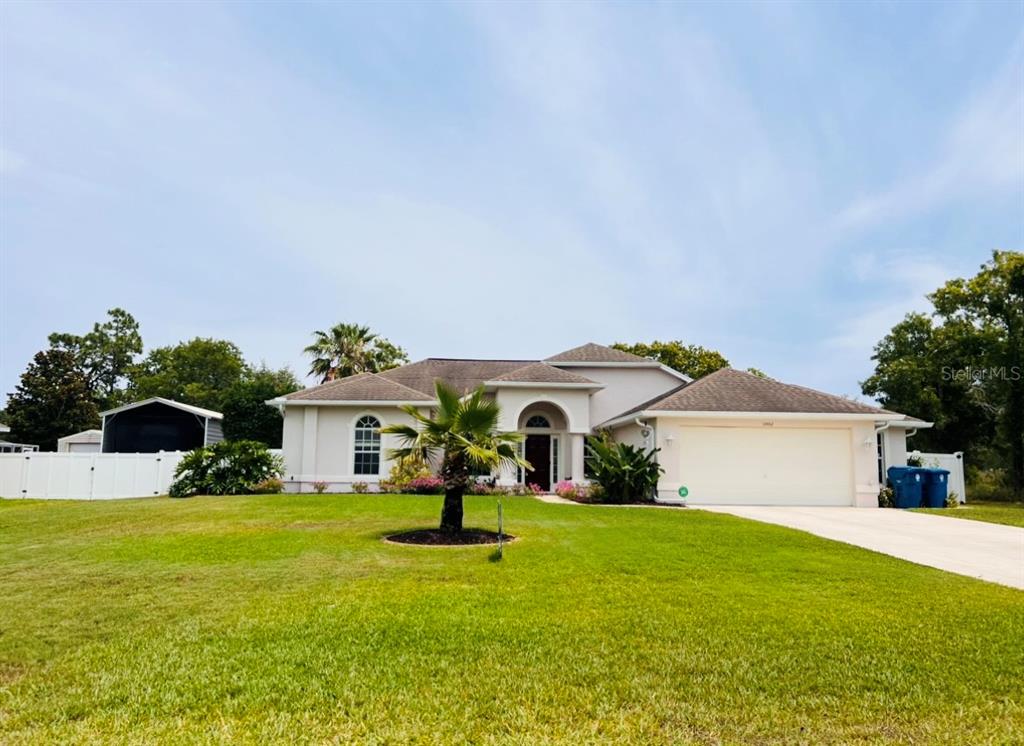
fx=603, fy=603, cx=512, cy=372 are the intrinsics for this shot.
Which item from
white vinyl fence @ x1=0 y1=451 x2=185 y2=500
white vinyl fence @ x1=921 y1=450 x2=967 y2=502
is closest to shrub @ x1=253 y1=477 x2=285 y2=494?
white vinyl fence @ x1=0 y1=451 x2=185 y2=500

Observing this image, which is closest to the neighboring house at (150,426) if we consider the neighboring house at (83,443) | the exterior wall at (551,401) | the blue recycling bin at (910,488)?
the neighboring house at (83,443)

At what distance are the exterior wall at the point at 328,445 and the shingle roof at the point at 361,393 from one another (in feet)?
1.42

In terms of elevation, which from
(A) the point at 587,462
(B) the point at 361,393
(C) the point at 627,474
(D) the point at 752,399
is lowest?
(C) the point at 627,474

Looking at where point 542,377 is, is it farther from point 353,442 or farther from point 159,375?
point 159,375

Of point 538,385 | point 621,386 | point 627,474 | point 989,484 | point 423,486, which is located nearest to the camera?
point 627,474

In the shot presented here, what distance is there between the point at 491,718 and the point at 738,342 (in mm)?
34322

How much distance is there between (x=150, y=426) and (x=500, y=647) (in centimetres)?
3215

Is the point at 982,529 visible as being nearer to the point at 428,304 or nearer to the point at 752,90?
the point at 752,90

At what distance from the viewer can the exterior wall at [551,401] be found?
76.2 feet

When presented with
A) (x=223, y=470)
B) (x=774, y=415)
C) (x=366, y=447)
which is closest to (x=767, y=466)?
(x=774, y=415)

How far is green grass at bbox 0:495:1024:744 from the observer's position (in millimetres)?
3820

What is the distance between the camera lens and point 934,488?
2019 cm

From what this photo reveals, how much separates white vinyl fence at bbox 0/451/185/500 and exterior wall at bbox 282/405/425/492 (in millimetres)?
5544

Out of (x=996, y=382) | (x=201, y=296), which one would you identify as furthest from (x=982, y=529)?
(x=201, y=296)
